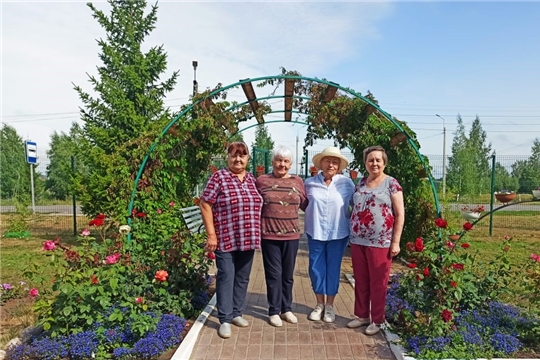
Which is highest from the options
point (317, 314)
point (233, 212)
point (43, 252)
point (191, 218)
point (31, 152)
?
point (31, 152)

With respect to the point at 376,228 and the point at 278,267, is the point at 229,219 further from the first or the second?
the point at 376,228

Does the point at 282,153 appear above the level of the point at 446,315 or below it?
above

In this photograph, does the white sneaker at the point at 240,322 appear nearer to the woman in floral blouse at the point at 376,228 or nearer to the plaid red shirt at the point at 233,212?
the plaid red shirt at the point at 233,212

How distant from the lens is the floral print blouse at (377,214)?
124 inches

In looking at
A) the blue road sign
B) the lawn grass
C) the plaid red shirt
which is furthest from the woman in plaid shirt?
the blue road sign

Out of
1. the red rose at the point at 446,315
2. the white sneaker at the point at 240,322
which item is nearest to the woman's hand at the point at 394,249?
the red rose at the point at 446,315

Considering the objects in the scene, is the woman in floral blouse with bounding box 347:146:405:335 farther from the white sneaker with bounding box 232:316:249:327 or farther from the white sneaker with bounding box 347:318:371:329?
the white sneaker with bounding box 232:316:249:327

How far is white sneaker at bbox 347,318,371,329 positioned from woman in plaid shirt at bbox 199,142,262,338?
1098mm

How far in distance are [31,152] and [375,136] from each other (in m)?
9.48

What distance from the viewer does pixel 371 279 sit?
3271 mm

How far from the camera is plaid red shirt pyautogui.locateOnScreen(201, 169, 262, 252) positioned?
10.5 feet

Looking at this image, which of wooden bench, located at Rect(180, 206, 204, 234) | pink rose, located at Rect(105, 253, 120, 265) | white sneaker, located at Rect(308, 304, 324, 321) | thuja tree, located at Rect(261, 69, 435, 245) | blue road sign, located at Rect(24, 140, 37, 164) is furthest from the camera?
blue road sign, located at Rect(24, 140, 37, 164)

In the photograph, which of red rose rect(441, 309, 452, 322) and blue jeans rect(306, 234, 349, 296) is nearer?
red rose rect(441, 309, 452, 322)

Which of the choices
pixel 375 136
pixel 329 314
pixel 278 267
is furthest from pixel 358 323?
pixel 375 136
